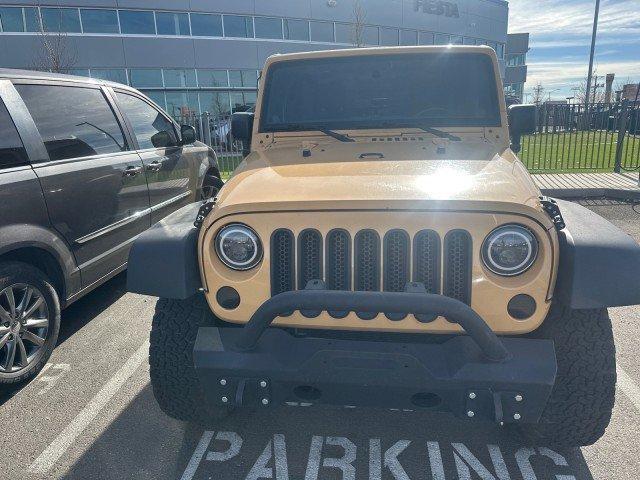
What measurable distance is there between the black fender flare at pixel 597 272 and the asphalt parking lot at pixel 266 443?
0.94 m

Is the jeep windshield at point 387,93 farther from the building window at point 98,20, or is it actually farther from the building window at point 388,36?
the building window at point 388,36

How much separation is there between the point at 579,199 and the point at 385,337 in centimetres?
771

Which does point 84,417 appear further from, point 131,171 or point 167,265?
point 131,171

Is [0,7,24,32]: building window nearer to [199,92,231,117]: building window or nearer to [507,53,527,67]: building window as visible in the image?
[199,92,231,117]: building window

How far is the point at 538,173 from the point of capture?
10.8 m

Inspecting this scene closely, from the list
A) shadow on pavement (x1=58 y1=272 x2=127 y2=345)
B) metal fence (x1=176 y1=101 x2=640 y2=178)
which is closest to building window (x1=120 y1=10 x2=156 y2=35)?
metal fence (x1=176 y1=101 x2=640 y2=178)

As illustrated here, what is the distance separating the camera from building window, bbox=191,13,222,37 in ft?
75.8

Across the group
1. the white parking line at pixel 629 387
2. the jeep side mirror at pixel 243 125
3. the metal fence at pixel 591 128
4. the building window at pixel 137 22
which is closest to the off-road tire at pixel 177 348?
the jeep side mirror at pixel 243 125

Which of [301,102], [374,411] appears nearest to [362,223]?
[374,411]

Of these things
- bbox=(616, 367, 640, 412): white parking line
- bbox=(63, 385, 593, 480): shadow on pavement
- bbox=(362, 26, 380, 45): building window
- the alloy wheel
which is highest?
bbox=(362, 26, 380, 45): building window

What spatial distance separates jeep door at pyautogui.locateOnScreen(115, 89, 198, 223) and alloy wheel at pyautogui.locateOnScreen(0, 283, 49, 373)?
1626 mm

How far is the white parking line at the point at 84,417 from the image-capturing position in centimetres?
249

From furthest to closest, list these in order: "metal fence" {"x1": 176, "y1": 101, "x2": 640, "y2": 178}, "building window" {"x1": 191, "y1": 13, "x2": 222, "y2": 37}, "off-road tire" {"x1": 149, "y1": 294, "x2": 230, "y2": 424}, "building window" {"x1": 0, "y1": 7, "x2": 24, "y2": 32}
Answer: "building window" {"x1": 191, "y1": 13, "x2": 222, "y2": 37}, "building window" {"x1": 0, "y1": 7, "x2": 24, "y2": 32}, "metal fence" {"x1": 176, "y1": 101, "x2": 640, "y2": 178}, "off-road tire" {"x1": 149, "y1": 294, "x2": 230, "y2": 424}

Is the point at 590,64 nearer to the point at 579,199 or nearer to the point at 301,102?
the point at 579,199
